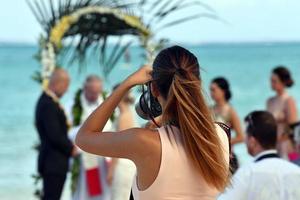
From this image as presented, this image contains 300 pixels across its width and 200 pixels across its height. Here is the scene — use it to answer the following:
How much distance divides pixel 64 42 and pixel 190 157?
6022mm

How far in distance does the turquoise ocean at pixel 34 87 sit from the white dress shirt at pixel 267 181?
546mm

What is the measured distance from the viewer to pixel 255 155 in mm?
4758

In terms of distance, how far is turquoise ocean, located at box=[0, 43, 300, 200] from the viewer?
16258 millimetres

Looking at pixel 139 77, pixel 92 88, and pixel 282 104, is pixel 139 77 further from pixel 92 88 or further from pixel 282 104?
pixel 282 104

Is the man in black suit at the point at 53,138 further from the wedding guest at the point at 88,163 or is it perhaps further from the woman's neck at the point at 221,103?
the woman's neck at the point at 221,103

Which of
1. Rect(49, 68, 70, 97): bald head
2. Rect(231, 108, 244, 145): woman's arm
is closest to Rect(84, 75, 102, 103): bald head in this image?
Rect(49, 68, 70, 97): bald head

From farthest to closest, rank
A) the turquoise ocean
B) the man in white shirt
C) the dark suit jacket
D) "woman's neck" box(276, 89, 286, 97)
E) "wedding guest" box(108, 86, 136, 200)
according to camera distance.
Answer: the turquoise ocean, "woman's neck" box(276, 89, 286, 97), the dark suit jacket, "wedding guest" box(108, 86, 136, 200), the man in white shirt

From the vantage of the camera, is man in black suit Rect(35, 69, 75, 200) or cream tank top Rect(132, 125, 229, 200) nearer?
cream tank top Rect(132, 125, 229, 200)

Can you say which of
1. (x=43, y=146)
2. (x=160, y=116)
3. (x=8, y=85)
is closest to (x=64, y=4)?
(x=43, y=146)

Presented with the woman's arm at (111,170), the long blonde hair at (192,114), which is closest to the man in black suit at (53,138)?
the woman's arm at (111,170)

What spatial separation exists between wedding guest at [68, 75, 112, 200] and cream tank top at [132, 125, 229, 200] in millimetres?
5088

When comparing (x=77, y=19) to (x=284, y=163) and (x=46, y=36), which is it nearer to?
Answer: (x=46, y=36)

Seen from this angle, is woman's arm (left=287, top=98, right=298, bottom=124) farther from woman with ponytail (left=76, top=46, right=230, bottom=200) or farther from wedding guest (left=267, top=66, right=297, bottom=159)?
woman with ponytail (left=76, top=46, right=230, bottom=200)

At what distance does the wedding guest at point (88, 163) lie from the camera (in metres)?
8.59
